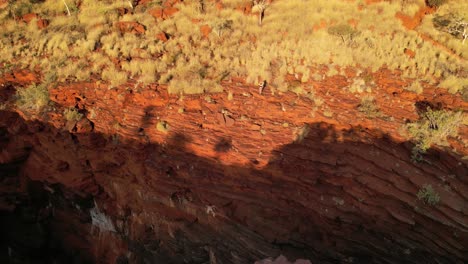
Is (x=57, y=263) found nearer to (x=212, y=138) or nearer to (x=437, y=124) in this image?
(x=212, y=138)

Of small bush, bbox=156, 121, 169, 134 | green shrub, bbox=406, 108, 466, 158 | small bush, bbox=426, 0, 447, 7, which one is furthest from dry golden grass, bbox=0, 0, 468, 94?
green shrub, bbox=406, 108, 466, 158

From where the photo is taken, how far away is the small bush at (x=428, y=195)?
23.5 ft

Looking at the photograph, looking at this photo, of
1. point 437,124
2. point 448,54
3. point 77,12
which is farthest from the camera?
point 77,12

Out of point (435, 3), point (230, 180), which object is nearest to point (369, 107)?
point (230, 180)

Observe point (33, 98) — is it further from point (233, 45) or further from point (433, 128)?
point (433, 128)

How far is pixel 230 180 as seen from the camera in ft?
28.9

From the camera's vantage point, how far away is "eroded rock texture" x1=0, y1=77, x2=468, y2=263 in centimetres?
771

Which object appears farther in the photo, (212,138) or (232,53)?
(232,53)

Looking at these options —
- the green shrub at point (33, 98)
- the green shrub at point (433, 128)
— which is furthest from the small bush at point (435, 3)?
the green shrub at point (33, 98)

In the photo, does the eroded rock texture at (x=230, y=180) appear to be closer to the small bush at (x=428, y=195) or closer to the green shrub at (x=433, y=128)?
the small bush at (x=428, y=195)

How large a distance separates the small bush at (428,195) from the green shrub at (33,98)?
426 inches

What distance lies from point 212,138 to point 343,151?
11.4 ft

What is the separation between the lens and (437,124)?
27.2ft

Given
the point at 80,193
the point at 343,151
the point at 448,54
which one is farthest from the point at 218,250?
the point at 448,54
